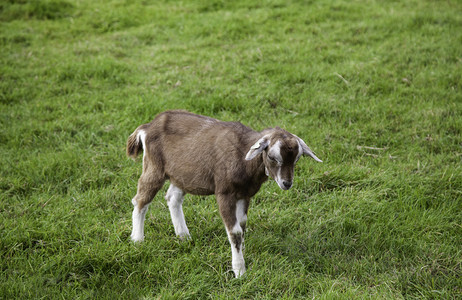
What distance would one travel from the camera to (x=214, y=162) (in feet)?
13.5

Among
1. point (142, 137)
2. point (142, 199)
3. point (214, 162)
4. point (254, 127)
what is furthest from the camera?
point (254, 127)

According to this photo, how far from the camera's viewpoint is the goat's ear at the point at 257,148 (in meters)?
3.66

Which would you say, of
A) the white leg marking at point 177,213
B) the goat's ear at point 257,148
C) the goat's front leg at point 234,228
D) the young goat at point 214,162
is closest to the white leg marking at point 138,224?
the young goat at point 214,162

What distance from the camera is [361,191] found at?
5.25 m

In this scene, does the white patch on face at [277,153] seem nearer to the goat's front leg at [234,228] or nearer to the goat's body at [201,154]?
the goat's body at [201,154]

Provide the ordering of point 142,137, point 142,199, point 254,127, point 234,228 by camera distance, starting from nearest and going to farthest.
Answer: point 234,228 → point 142,199 → point 142,137 → point 254,127

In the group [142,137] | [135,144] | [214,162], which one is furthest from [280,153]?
[135,144]

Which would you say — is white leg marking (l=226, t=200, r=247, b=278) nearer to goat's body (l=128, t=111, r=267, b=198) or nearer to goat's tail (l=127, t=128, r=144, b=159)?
goat's body (l=128, t=111, r=267, b=198)

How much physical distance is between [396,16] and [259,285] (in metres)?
7.74

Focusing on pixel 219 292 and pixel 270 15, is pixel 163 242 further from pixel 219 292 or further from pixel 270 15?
pixel 270 15

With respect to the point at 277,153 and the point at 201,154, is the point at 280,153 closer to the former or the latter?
the point at 277,153

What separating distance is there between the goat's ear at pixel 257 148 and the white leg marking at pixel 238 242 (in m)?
0.63

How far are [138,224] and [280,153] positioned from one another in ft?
5.46

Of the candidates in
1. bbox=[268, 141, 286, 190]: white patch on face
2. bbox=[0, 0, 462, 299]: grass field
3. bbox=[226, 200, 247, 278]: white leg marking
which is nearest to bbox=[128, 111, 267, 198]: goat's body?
bbox=[226, 200, 247, 278]: white leg marking
